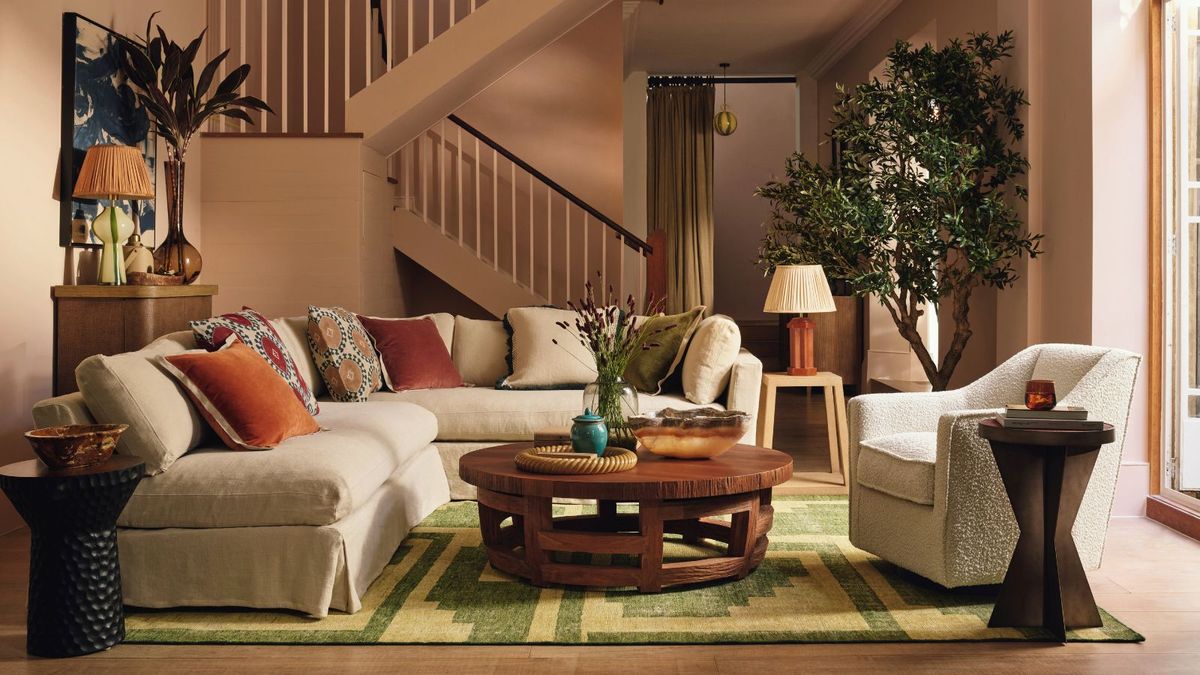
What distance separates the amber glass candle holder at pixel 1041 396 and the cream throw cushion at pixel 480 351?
2.88 meters

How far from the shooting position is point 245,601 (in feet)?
10.3

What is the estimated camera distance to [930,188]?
529 cm

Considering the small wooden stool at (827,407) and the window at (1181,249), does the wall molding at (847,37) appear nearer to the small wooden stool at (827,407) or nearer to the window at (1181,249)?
the window at (1181,249)

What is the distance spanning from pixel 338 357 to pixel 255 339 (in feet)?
2.56

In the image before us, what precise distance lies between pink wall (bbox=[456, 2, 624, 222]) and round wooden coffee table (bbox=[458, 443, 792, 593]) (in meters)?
5.27

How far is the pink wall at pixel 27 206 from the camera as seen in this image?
13.7 ft

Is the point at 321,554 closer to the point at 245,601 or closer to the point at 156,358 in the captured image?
the point at 245,601

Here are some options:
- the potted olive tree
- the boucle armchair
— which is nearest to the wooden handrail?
the potted olive tree

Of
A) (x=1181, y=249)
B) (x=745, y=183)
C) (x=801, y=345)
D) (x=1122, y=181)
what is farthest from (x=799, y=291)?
(x=745, y=183)

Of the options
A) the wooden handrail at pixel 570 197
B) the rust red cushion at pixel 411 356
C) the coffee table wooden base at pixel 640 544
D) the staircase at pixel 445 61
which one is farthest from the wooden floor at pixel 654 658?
the wooden handrail at pixel 570 197

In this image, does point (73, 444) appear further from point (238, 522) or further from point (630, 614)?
point (630, 614)

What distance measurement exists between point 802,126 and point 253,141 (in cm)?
616

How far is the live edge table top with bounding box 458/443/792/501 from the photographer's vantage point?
3166 millimetres

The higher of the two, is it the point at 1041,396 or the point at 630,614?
the point at 1041,396
